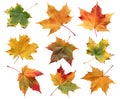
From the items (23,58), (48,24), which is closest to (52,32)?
(48,24)

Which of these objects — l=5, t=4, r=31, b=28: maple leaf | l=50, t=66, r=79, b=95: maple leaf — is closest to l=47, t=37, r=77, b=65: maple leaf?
l=50, t=66, r=79, b=95: maple leaf

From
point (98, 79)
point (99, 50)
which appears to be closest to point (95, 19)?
point (99, 50)

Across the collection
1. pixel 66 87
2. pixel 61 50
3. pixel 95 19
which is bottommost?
pixel 66 87

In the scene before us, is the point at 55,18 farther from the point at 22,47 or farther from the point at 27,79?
the point at 27,79

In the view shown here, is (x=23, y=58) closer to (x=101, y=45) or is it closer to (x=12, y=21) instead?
(x=12, y=21)

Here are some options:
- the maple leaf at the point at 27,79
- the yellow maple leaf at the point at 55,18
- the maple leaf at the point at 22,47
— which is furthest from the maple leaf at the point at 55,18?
the maple leaf at the point at 27,79

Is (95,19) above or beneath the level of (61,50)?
above

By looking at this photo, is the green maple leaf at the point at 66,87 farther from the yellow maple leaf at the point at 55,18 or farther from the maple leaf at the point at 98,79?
the yellow maple leaf at the point at 55,18
